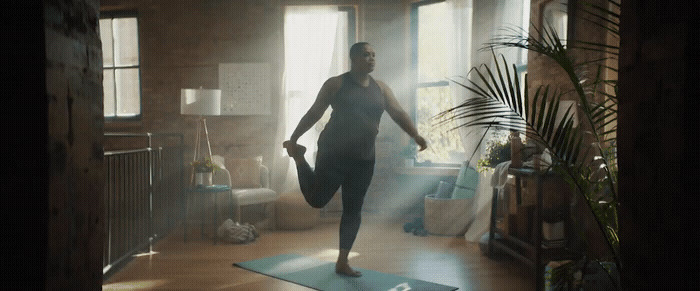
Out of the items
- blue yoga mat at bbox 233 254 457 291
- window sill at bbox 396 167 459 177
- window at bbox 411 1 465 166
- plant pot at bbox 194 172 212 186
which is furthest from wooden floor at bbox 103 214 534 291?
window at bbox 411 1 465 166

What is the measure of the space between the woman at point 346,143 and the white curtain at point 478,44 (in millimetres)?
1572

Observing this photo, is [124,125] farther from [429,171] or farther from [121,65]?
[429,171]

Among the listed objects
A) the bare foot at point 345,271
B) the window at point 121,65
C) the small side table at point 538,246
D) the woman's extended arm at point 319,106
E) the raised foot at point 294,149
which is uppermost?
the window at point 121,65

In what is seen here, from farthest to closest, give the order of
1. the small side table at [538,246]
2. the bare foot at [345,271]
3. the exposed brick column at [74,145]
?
the bare foot at [345,271] → the small side table at [538,246] → the exposed brick column at [74,145]

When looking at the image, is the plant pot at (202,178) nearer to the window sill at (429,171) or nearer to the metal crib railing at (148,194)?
the metal crib railing at (148,194)

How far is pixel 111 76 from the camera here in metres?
6.85

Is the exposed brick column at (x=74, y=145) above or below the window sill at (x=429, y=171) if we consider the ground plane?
above

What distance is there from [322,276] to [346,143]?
38.8 inches

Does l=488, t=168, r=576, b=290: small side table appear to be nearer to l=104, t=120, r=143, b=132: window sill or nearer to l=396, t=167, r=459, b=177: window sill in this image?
l=396, t=167, r=459, b=177: window sill

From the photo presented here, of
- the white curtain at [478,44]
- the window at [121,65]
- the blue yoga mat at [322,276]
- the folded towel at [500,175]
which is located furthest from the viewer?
the window at [121,65]

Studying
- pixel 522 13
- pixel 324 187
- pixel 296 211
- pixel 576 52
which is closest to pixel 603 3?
pixel 576 52

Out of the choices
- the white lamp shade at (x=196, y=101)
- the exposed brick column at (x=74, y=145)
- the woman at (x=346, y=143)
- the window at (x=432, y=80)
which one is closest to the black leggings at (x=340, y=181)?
the woman at (x=346, y=143)

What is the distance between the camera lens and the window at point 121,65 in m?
6.79

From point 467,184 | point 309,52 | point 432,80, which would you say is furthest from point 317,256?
point 309,52
